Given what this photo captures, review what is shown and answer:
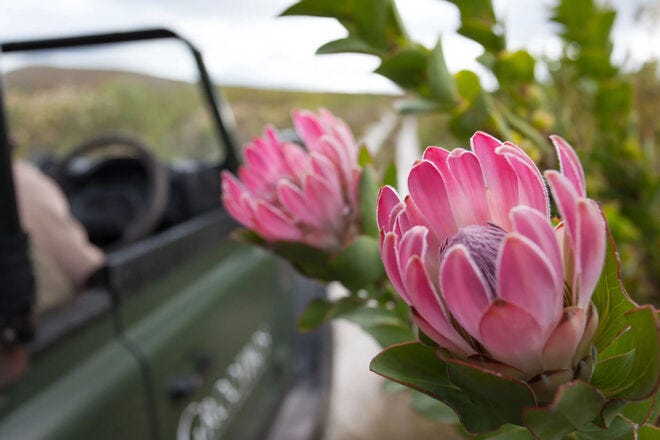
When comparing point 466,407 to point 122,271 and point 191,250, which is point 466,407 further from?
point 191,250

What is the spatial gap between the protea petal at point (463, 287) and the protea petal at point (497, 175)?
4 cm

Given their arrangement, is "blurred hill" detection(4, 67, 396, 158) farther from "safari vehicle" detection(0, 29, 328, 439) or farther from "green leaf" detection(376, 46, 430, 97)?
"green leaf" detection(376, 46, 430, 97)

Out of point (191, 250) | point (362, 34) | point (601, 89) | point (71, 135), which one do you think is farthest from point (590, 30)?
point (71, 135)

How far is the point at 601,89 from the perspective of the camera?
37.2 inches

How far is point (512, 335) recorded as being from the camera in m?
0.24

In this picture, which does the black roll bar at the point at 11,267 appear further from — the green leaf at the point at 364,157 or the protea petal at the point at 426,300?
the protea petal at the point at 426,300

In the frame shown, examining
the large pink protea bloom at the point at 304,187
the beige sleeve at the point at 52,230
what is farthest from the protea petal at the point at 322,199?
the beige sleeve at the point at 52,230

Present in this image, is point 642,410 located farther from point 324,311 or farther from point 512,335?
point 324,311

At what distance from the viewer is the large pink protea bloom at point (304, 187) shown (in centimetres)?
43

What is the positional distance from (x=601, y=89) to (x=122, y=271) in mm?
1323

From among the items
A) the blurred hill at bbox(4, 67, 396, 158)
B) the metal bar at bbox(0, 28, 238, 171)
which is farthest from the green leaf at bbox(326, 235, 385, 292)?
the blurred hill at bbox(4, 67, 396, 158)

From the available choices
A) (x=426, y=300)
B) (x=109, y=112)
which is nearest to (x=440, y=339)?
(x=426, y=300)

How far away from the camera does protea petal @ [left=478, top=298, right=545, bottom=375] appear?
0.76 ft

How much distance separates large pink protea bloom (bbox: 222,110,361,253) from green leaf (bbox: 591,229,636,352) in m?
0.20
